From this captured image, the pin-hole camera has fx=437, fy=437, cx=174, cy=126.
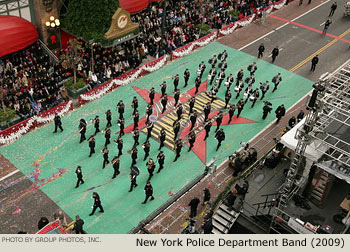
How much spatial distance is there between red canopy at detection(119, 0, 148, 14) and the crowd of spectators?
1879mm

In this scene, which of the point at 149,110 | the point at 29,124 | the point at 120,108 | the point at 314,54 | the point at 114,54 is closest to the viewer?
the point at 29,124

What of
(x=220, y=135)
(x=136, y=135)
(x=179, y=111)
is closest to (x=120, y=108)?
(x=136, y=135)

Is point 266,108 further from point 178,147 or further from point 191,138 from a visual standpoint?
point 178,147

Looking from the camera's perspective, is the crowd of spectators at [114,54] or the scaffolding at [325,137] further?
the crowd of spectators at [114,54]

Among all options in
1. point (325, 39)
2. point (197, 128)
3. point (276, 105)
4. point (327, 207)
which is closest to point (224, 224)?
point (327, 207)

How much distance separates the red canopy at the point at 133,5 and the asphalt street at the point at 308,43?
9638 mm

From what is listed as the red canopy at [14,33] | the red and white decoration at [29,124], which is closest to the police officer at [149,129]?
the red and white decoration at [29,124]

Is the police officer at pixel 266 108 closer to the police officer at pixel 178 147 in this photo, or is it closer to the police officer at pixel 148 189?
the police officer at pixel 178 147

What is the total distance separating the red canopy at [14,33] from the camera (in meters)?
29.0

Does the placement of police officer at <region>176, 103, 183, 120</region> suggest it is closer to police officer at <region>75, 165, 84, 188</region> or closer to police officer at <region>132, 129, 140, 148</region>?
police officer at <region>132, 129, 140, 148</region>

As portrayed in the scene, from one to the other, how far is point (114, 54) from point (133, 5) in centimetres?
455

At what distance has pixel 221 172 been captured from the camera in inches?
1020

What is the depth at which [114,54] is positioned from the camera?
1351 inches

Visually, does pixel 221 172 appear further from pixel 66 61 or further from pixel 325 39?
pixel 325 39
